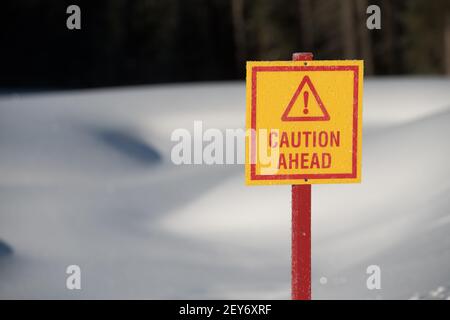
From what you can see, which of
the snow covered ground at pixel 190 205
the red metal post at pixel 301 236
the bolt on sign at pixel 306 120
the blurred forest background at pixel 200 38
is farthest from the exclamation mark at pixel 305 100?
the blurred forest background at pixel 200 38

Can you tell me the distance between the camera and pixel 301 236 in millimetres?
2301

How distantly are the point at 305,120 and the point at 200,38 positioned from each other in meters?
3.93

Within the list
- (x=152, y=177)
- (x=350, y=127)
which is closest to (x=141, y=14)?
(x=152, y=177)

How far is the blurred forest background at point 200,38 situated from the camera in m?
5.49

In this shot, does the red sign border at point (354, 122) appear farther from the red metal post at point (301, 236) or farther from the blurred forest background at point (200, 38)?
the blurred forest background at point (200, 38)

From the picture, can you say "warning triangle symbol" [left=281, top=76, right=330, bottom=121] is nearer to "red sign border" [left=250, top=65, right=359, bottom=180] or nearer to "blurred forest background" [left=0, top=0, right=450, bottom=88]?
"red sign border" [left=250, top=65, right=359, bottom=180]

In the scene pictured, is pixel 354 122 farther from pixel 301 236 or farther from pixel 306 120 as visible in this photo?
pixel 301 236

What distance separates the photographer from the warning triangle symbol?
2.20 meters

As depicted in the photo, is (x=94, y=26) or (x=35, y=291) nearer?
(x=35, y=291)

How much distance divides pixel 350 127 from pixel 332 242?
210 cm

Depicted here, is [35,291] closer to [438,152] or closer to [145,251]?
[145,251]

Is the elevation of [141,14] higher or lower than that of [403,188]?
higher
